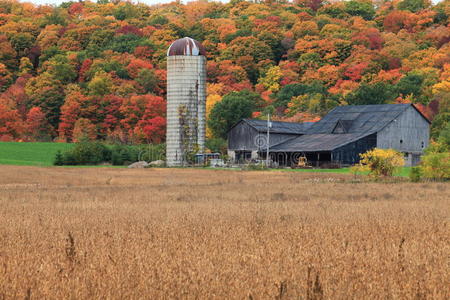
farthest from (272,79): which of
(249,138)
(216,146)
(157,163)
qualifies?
(157,163)

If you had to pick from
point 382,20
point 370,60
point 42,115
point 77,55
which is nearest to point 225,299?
point 42,115

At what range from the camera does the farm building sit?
62.8 metres

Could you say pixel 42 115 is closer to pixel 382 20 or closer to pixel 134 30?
pixel 134 30

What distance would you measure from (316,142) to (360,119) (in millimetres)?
6228

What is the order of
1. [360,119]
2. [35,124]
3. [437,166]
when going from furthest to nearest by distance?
[35,124], [360,119], [437,166]

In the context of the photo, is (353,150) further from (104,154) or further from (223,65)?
(223,65)

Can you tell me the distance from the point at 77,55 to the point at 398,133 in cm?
6464

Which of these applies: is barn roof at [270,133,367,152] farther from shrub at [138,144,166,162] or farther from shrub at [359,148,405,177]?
shrub at [359,148,405,177]

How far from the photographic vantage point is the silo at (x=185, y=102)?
68.1 m

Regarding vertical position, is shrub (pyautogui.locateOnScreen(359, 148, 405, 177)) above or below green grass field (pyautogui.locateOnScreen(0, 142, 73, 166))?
below

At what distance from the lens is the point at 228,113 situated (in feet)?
270

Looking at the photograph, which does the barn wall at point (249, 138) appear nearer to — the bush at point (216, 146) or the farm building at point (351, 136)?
the farm building at point (351, 136)

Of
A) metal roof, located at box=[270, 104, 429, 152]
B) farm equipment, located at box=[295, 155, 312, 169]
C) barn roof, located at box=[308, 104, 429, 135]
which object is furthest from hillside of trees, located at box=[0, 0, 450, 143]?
farm equipment, located at box=[295, 155, 312, 169]

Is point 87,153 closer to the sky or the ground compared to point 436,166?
closer to the sky
